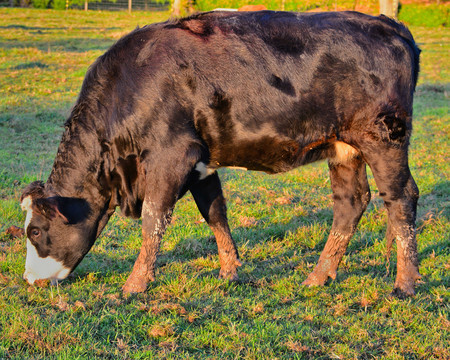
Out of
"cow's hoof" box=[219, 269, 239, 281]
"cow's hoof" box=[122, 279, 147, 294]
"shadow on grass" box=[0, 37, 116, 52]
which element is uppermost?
"shadow on grass" box=[0, 37, 116, 52]

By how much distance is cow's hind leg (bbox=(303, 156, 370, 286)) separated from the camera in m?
5.49

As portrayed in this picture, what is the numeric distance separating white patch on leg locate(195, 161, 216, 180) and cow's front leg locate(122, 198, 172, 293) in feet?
1.44

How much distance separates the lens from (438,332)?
169 inches

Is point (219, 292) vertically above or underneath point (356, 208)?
underneath

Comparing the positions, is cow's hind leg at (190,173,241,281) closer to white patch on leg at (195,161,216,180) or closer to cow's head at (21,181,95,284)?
white patch on leg at (195,161,216,180)

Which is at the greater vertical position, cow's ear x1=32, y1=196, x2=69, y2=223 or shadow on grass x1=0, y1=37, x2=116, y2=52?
cow's ear x1=32, y1=196, x2=69, y2=223

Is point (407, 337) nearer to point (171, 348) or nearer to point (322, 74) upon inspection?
point (171, 348)

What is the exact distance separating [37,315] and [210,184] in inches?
79.8

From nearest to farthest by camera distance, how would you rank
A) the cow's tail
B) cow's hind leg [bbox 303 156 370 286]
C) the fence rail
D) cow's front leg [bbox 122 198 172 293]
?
cow's front leg [bbox 122 198 172 293], the cow's tail, cow's hind leg [bbox 303 156 370 286], the fence rail

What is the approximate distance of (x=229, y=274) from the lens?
211 inches

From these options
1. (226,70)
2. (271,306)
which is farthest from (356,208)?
(226,70)

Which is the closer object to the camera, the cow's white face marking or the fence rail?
the cow's white face marking

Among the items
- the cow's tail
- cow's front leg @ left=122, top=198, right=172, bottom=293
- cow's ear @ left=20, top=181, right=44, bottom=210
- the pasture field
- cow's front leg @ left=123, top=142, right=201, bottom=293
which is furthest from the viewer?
the cow's tail

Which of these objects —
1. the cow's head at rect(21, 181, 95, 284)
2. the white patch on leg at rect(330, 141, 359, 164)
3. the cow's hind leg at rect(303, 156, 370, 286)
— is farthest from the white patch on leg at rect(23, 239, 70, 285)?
the white patch on leg at rect(330, 141, 359, 164)
